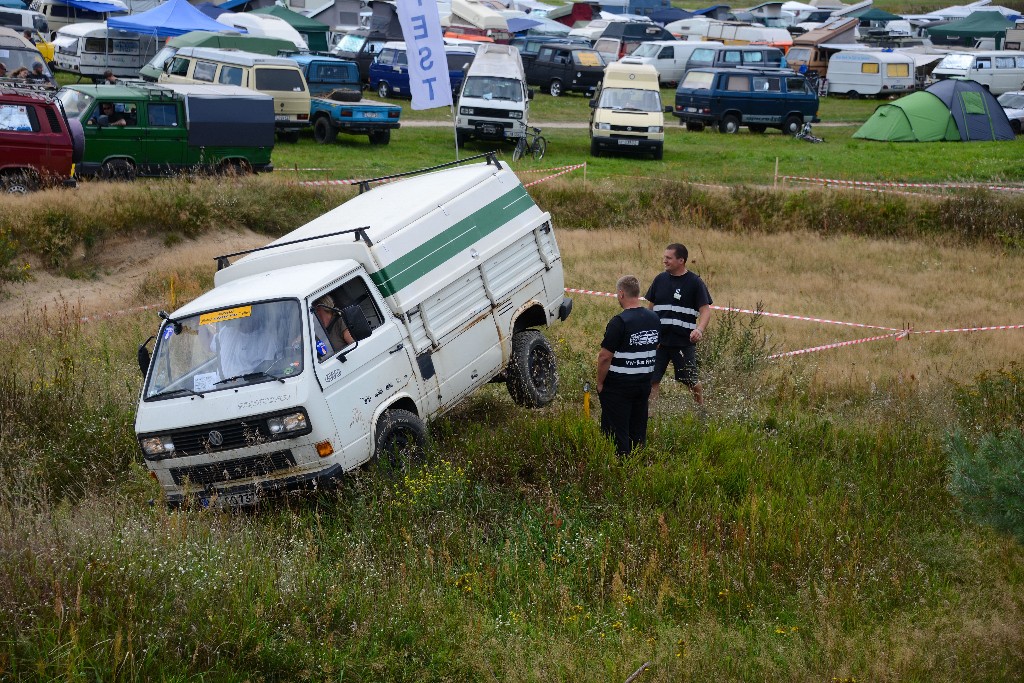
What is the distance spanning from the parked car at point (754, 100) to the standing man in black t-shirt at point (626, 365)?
26398mm

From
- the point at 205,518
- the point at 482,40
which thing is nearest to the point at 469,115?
the point at 482,40

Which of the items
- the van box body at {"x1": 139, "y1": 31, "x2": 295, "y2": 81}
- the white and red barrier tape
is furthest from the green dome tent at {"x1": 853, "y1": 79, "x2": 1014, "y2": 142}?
the white and red barrier tape

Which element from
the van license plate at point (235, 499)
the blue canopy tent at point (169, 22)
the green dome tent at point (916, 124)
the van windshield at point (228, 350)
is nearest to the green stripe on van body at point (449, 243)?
the van windshield at point (228, 350)

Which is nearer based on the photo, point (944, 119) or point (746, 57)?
point (944, 119)

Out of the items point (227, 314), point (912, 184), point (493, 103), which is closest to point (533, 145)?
point (493, 103)

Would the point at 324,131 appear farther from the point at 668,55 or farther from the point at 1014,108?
the point at 1014,108

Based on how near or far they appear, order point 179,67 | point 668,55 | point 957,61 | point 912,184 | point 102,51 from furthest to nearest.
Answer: point 668,55 → point 957,61 → point 102,51 → point 179,67 → point 912,184

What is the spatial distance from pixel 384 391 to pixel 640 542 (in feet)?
8.25

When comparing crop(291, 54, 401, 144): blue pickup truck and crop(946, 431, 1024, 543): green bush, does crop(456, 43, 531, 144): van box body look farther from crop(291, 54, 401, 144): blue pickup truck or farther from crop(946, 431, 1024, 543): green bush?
crop(946, 431, 1024, 543): green bush

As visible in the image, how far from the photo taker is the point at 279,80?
27156mm

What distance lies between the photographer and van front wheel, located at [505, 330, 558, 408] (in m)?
11.0

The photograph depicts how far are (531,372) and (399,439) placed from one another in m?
2.34

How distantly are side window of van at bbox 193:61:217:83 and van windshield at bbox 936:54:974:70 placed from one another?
29.4m

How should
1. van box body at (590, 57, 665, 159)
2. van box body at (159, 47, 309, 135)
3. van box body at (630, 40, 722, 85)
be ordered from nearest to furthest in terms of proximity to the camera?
van box body at (159, 47, 309, 135) < van box body at (590, 57, 665, 159) < van box body at (630, 40, 722, 85)
